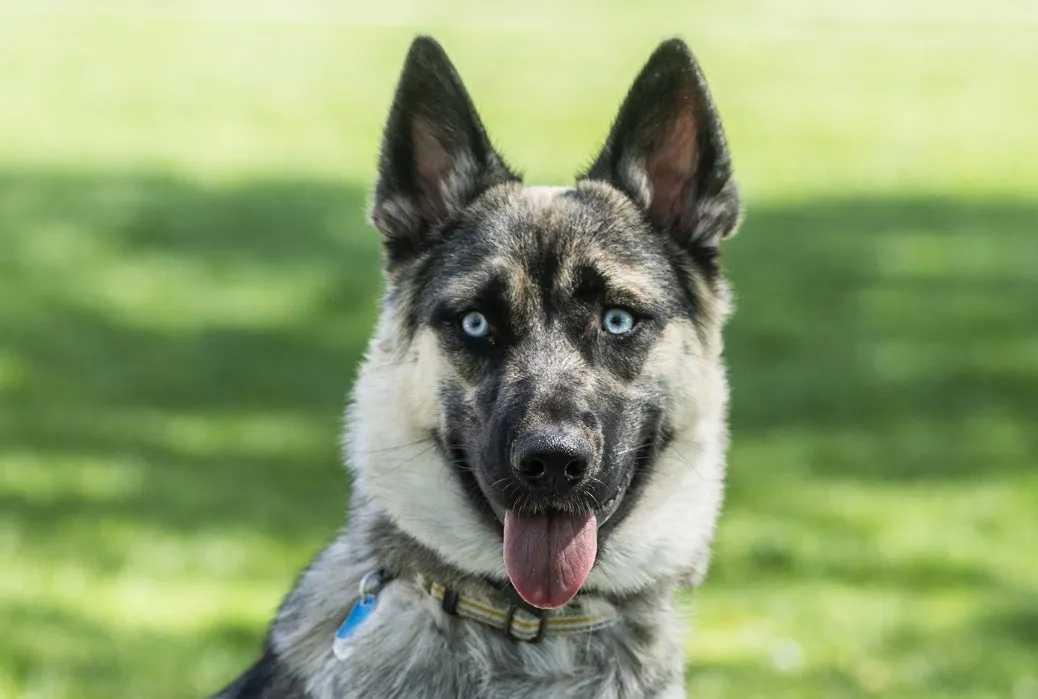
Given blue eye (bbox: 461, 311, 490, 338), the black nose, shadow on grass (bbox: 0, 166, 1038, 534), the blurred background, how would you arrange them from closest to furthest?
the black nose, blue eye (bbox: 461, 311, 490, 338), the blurred background, shadow on grass (bbox: 0, 166, 1038, 534)

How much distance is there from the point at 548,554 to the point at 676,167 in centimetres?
135

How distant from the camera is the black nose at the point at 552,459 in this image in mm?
4398

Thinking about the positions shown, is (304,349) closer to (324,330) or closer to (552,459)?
(324,330)

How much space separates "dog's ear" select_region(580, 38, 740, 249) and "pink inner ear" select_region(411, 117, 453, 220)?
52 centimetres

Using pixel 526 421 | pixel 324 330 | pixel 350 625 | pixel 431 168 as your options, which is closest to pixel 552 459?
pixel 526 421

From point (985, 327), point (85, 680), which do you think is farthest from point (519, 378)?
point (985, 327)

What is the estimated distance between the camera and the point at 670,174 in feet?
17.0

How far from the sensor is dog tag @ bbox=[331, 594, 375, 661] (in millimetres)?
4570

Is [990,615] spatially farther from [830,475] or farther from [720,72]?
[720,72]

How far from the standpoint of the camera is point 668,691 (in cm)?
471

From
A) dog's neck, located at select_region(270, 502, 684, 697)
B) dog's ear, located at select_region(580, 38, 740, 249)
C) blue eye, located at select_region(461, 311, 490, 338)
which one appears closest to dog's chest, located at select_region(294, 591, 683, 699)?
dog's neck, located at select_region(270, 502, 684, 697)

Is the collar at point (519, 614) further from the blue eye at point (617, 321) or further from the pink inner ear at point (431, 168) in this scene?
the pink inner ear at point (431, 168)

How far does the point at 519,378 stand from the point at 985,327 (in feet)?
31.1

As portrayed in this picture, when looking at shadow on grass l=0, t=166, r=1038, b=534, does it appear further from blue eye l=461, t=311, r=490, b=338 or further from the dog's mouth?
the dog's mouth
